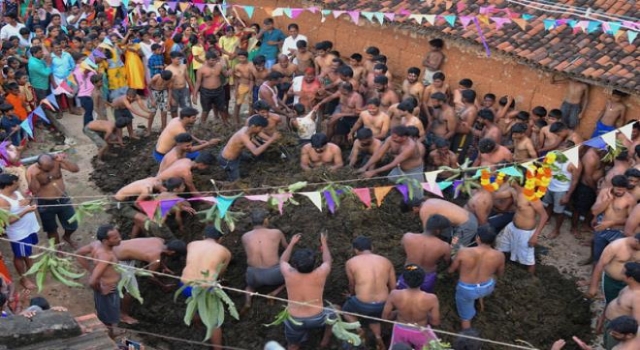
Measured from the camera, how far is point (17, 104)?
43.1ft

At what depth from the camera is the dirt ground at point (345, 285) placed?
8.68 meters

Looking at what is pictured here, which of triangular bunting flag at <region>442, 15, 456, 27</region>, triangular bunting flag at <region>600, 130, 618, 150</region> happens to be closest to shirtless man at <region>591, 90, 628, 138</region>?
triangular bunting flag at <region>600, 130, 618, 150</region>

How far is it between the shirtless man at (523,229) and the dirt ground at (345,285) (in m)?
0.21

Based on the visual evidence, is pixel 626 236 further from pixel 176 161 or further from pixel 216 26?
pixel 216 26

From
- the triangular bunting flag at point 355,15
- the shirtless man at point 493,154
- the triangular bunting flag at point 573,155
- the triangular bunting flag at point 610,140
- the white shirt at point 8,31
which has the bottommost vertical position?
the shirtless man at point 493,154

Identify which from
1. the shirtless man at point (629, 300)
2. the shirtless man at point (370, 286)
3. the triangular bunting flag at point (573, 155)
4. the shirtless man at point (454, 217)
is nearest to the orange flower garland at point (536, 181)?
the triangular bunting flag at point (573, 155)

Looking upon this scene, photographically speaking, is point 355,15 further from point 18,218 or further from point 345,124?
point 18,218

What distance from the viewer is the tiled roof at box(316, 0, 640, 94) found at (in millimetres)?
11500

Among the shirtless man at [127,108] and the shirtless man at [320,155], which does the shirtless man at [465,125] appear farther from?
the shirtless man at [127,108]

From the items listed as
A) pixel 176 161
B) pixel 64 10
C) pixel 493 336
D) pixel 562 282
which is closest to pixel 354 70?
pixel 176 161

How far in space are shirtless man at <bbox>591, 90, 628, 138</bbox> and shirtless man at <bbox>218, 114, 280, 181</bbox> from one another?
5.10m

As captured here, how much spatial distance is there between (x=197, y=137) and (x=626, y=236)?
22.4 feet

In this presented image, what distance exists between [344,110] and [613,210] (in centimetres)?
496

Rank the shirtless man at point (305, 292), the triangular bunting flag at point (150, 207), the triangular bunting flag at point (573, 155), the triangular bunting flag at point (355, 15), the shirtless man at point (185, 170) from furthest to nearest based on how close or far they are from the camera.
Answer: the triangular bunting flag at point (355, 15) → the shirtless man at point (185, 170) → the triangular bunting flag at point (573, 155) → the triangular bunting flag at point (150, 207) → the shirtless man at point (305, 292)
